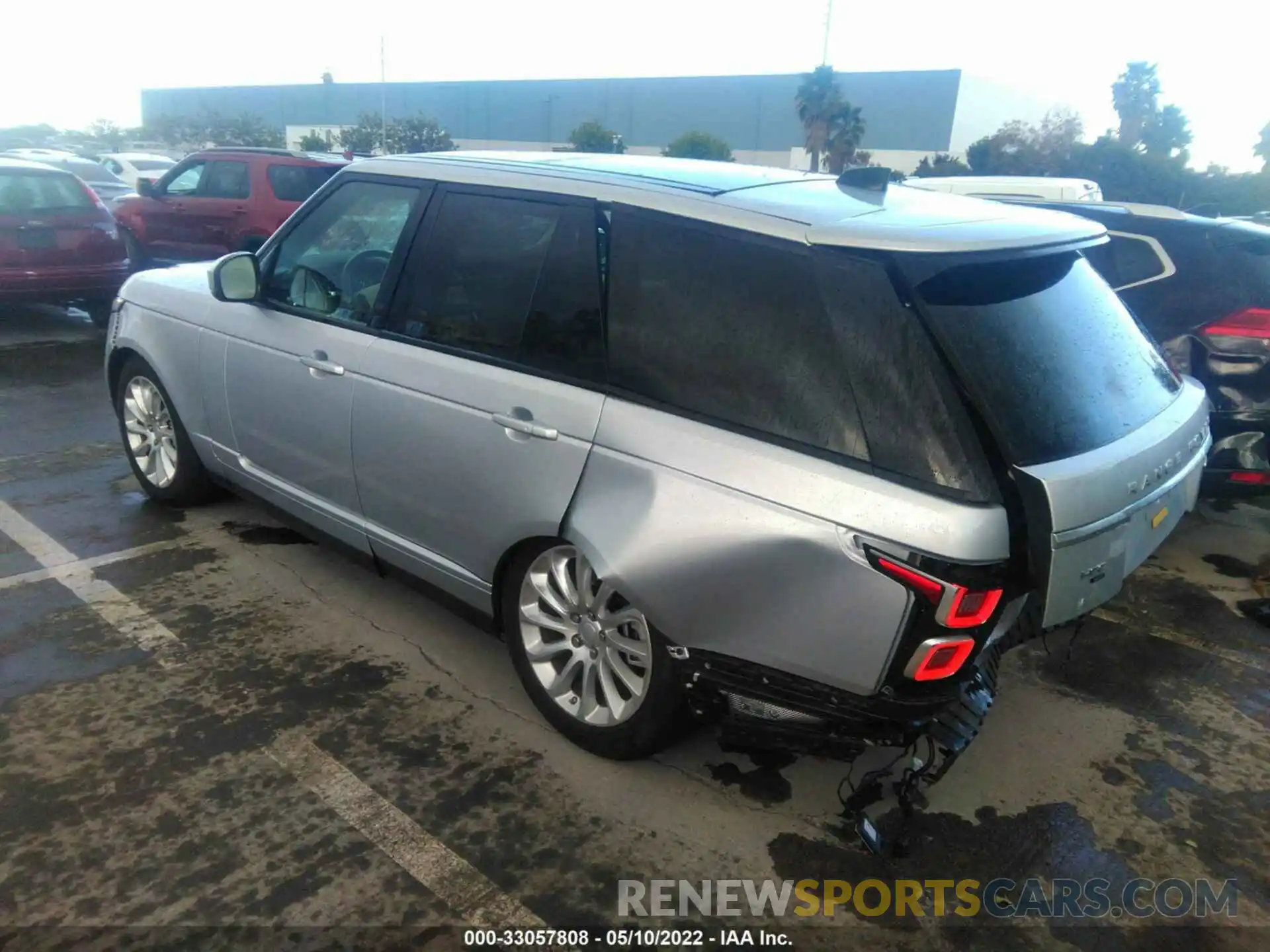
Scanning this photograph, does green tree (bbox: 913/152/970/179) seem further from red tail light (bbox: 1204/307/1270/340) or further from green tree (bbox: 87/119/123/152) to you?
green tree (bbox: 87/119/123/152)

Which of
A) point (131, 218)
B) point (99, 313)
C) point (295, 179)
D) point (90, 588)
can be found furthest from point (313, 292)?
point (131, 218)

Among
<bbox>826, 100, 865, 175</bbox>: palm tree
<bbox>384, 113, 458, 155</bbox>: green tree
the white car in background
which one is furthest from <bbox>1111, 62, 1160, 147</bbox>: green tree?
the white car in background

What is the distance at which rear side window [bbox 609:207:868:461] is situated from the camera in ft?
8.03

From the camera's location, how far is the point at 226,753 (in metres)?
3.02

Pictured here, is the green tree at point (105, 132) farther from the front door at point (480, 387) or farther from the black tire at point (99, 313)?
the front door at point (480, 387)

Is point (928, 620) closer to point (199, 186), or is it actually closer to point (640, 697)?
point (640, 697)

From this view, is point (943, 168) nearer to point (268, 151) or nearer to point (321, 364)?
point (268, 151)

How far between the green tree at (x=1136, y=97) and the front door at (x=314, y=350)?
67.6 m

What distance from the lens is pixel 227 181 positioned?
36.2 feet

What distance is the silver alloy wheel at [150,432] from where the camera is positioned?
15.8 feet

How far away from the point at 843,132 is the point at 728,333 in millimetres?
48306

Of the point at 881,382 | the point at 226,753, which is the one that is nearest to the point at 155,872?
the point at 226,753

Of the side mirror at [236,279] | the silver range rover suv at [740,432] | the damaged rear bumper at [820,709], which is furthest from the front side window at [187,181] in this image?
the damaged rear bumper at [820,709]

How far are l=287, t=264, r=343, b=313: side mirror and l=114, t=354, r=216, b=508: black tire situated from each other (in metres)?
1.12
